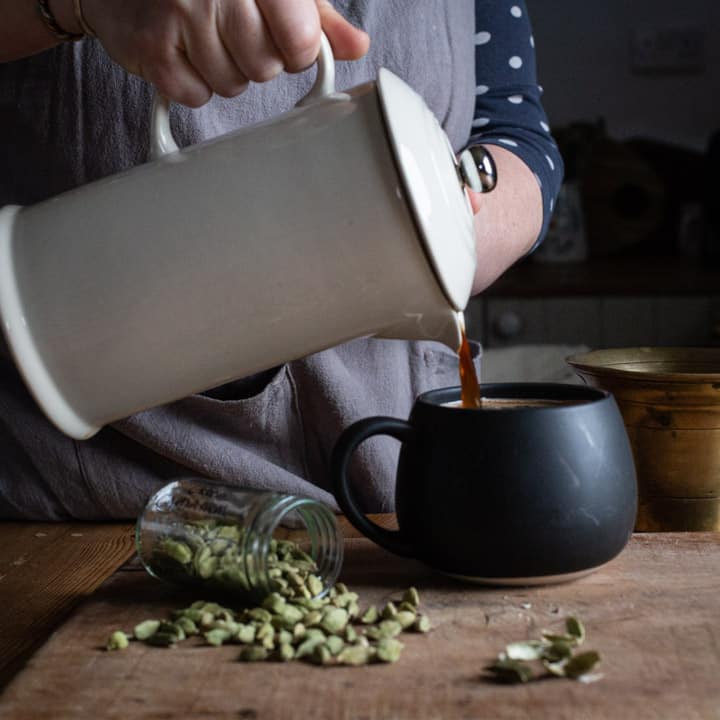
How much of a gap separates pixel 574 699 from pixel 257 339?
252 millimetres

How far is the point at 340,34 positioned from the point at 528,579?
13.4 inches

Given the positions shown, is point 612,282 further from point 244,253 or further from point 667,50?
point 244,253

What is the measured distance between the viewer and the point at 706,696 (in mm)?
540

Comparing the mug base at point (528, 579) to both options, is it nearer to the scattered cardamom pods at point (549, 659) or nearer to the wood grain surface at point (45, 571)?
the scattered cardamom pods at point (549, 659)

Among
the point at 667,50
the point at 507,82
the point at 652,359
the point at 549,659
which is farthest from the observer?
the point at 667,50

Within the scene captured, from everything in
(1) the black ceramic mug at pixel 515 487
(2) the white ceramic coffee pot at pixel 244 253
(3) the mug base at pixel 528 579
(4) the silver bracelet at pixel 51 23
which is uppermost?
(4) the silver bracelet at pixel 51 23

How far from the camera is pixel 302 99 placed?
65 cm

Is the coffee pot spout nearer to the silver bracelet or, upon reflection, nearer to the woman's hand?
the woman's hand

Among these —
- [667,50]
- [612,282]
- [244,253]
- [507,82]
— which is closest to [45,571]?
[244,253]

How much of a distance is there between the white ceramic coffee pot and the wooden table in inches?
5.4

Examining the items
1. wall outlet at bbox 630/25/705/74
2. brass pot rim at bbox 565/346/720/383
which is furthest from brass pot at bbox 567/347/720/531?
wall outlet at bbox 630/25/705/74

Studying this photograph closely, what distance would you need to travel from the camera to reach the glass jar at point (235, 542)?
26.3 inches

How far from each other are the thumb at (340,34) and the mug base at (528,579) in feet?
1.05

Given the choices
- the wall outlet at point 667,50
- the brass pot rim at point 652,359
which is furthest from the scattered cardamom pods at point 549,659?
the wall outlet at point 667,50
